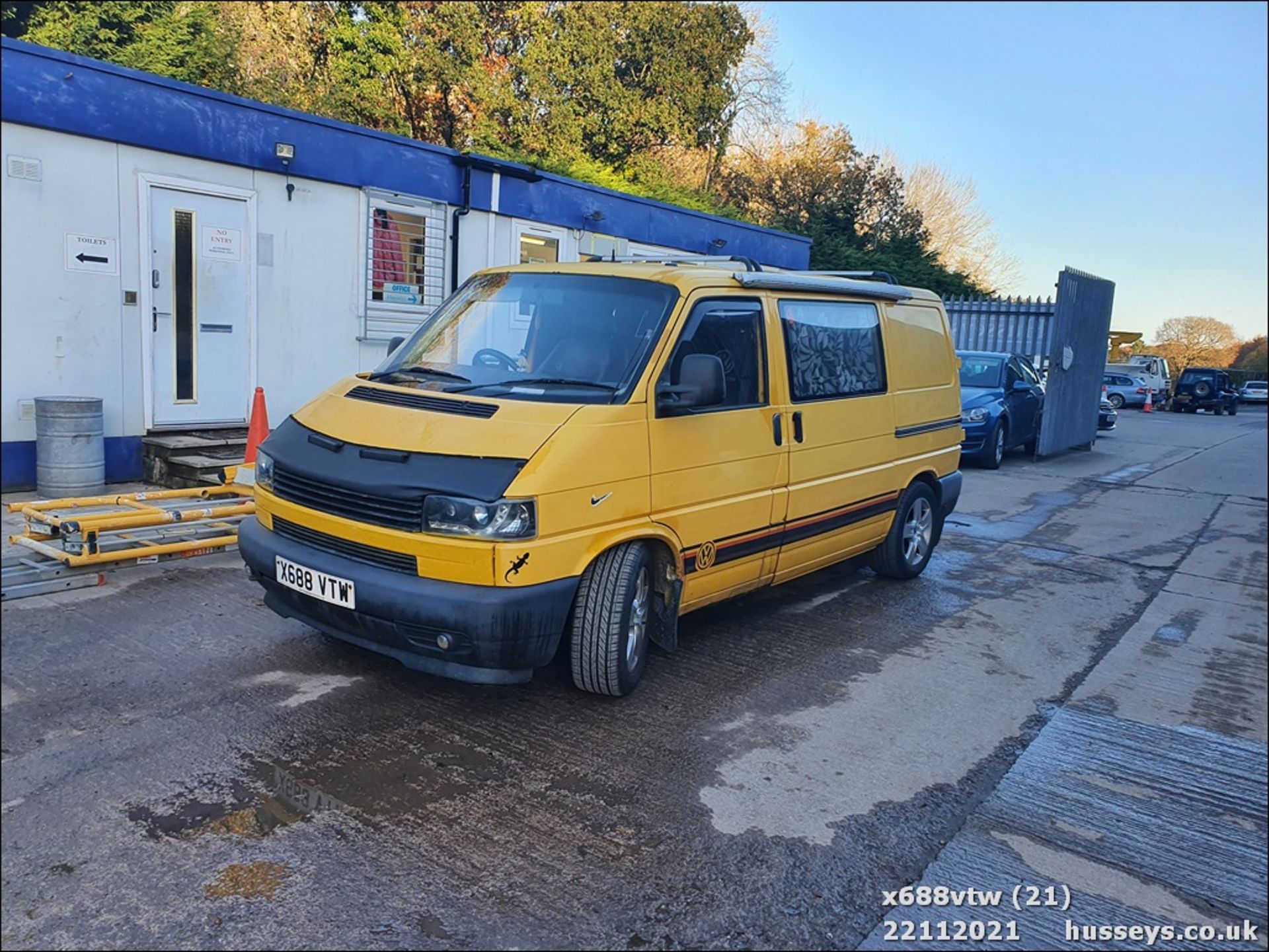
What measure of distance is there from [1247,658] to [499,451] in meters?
4.38

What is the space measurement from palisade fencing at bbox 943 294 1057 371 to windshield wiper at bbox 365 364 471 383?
17.1 metres

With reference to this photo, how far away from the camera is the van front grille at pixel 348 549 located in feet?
13.3

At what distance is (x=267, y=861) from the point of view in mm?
3123

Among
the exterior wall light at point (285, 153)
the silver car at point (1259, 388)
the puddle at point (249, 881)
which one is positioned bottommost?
the puddle at point (249, 881)

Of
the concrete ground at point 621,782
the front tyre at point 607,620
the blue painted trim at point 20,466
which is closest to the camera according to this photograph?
the concrete ground at point 621,782

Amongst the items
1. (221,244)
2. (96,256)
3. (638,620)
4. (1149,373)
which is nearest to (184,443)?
(96,256)

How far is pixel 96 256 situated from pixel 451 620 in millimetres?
5999

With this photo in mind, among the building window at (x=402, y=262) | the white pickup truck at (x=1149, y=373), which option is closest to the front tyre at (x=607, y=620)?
the building window at (x=402, y=262)

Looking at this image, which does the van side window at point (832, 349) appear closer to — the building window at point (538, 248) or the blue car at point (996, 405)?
the building window at point (538, 248)

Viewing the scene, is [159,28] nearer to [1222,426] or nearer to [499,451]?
[499,451]

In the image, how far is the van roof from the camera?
5.14m

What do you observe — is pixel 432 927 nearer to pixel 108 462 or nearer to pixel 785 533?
pixel 785 533

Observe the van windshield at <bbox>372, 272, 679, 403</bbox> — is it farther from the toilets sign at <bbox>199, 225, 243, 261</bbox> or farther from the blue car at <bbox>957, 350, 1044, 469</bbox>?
the blue car at <bbox>957, 350, 1044, 469</bbox>

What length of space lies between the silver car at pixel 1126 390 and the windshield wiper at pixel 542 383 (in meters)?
33.0
